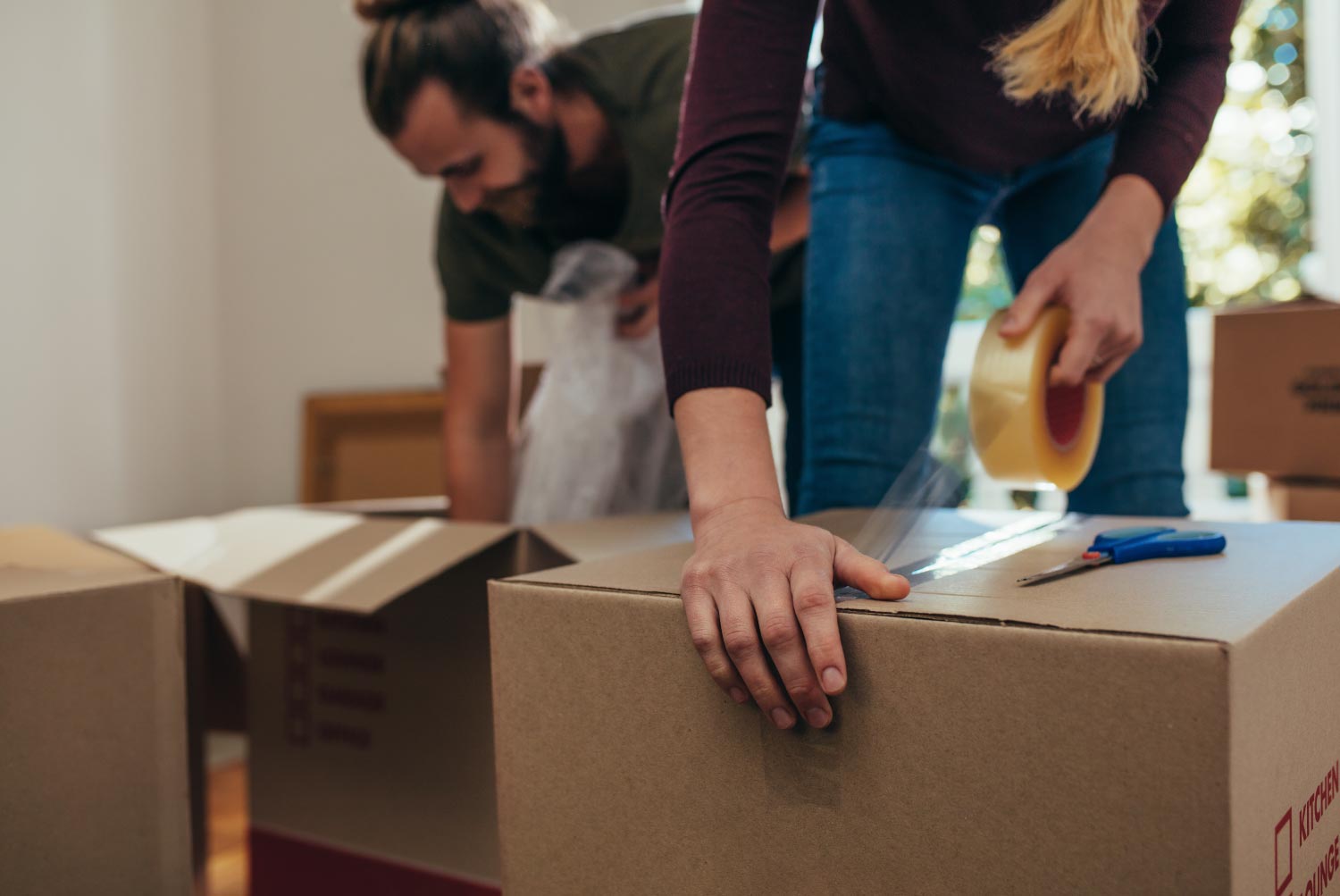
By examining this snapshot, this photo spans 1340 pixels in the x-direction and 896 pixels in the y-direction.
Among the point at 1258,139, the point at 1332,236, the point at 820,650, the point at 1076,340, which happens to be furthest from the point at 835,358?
the point at 1258,139

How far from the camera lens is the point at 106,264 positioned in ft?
6.00

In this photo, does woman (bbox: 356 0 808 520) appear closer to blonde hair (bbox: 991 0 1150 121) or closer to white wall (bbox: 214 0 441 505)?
blonde hair (bbox: 991 0 1150 121)

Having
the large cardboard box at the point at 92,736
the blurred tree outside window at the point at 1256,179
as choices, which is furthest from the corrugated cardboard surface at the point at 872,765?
the blurred tree outside window at the point at 1256,179

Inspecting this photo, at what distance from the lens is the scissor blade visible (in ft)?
1.55

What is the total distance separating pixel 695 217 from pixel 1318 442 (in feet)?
2.77

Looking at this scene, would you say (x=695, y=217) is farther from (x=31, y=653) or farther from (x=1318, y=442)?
(x=1318, y=442)

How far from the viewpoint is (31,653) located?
0.59m

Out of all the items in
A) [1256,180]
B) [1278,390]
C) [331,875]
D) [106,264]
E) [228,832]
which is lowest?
[228,832]

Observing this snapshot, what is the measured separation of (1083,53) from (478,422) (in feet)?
2.61

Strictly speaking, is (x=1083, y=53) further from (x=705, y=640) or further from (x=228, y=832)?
(x=228, y=832)

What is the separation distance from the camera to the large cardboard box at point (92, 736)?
0.58 metres

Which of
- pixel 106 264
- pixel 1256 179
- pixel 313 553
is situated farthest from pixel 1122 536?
pixel 106 264

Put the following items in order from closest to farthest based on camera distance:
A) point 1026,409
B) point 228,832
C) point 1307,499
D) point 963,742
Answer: point 963,742 < point 1026,409 < point 1307,499 < point 228,832

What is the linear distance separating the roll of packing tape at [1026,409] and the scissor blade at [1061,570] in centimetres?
13
